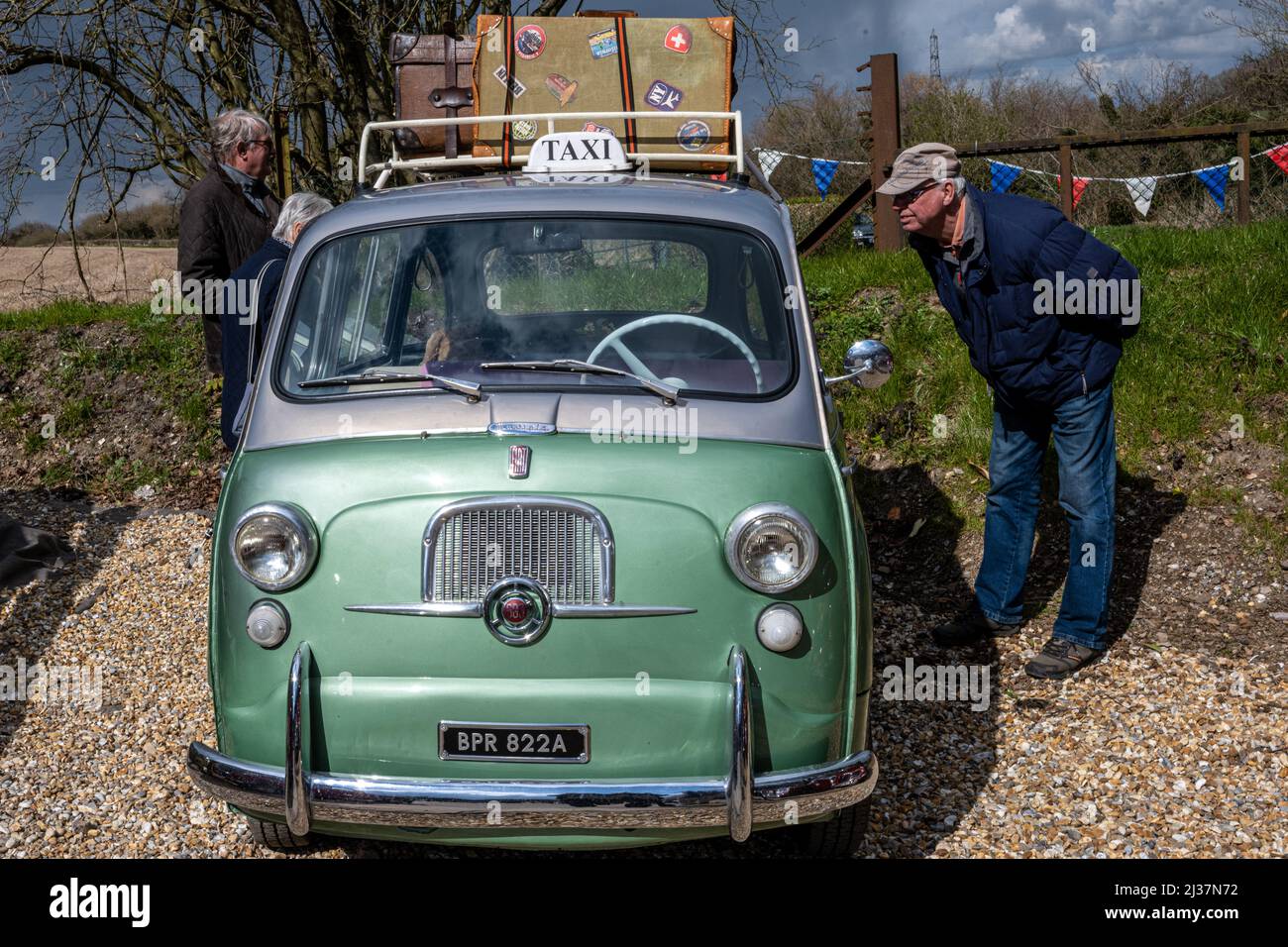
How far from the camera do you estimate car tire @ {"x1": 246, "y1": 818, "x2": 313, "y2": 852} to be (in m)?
3.60

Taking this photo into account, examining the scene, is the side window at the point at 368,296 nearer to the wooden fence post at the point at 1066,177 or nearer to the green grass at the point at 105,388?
the green grass at the point at 105,388

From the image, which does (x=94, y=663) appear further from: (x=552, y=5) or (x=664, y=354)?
(x=552, y=5)

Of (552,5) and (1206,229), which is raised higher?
(552,5)

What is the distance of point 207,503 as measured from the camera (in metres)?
8.23

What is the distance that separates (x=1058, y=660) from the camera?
506cm

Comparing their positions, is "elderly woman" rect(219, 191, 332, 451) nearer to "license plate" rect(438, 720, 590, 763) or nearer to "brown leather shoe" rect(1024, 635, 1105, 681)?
"license plate" rect(438, 720, 590, 763)

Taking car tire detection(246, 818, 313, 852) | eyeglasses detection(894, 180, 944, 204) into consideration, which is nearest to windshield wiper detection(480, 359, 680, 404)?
car tire detection(246, 818, 313, 852)

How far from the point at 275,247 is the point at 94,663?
2218 millimetres

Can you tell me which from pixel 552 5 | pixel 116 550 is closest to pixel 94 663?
pixel 116 550

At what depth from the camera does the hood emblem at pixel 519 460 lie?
3027 mm

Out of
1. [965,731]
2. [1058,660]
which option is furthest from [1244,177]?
[965,731]

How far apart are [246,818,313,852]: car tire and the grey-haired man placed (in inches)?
117

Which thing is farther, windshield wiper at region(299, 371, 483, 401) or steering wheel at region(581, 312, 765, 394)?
steering wheel at region(581, 312, 765, 394)

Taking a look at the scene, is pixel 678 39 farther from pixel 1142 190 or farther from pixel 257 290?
pixel 1142 190
